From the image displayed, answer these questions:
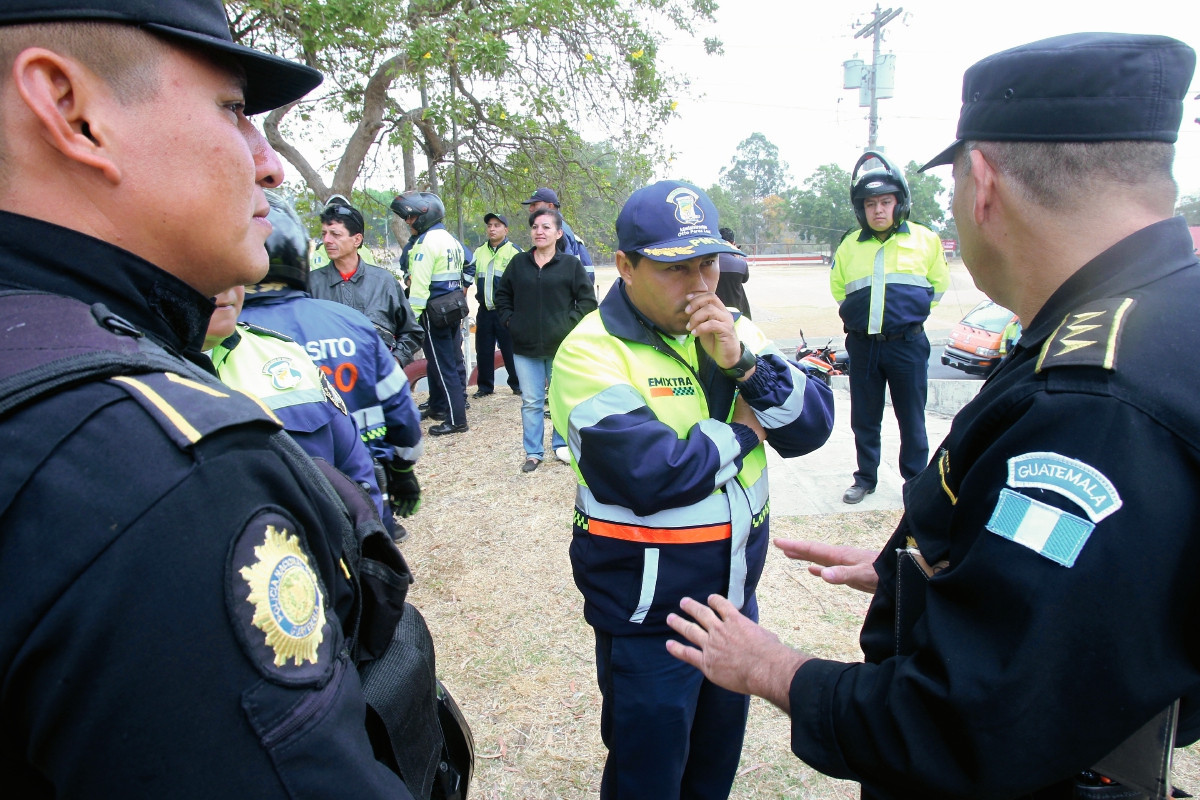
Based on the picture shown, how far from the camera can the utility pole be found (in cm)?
2314

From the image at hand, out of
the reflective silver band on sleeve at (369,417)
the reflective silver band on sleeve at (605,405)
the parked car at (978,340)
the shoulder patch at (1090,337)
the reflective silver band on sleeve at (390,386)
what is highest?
the shoulder patch at (1090,337)

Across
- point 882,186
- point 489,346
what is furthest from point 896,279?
point 489,346

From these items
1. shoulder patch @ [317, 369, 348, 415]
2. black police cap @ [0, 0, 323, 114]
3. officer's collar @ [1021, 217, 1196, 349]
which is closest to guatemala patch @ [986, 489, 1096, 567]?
officer's collar @ [1021, 217, 1196, 349]

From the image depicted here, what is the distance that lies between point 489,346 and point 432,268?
1.77 metres

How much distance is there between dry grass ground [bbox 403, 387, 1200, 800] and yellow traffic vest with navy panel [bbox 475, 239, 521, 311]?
2236 millimetres

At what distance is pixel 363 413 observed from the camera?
123 inches

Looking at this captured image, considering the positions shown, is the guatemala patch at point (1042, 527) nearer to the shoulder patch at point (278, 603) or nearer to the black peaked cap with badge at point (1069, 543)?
the black peaked cap with badge at point (1069, 543)

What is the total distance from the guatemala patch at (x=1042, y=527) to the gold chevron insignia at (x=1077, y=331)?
9.5 inches

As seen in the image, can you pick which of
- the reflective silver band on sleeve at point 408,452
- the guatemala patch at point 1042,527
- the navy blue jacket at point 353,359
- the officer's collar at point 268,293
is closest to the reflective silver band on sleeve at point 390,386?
the navy blue jacket at point 353,359

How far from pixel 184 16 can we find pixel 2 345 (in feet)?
1.46

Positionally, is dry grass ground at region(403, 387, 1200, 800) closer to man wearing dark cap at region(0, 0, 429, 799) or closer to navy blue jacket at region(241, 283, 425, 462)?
navy blue jacket at region(241, 283, 425, 462)

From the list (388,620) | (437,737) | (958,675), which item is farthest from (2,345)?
(958,675)

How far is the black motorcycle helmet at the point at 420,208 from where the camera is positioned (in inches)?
263

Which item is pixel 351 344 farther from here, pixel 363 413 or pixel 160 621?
pixel 160 621
